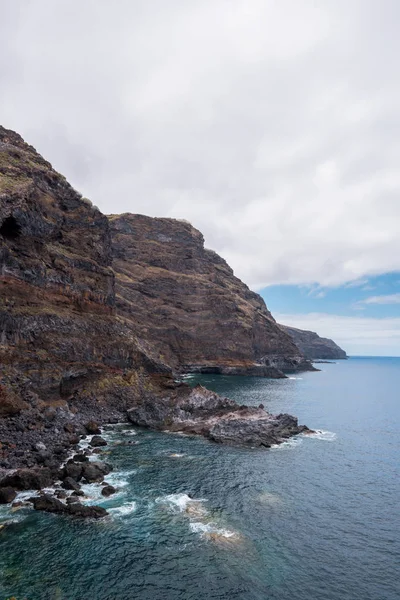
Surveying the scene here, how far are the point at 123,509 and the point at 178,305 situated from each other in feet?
470

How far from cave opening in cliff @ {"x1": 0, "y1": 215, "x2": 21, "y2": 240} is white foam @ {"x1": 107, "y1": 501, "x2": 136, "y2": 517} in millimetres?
50521

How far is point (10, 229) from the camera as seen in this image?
68625 mm

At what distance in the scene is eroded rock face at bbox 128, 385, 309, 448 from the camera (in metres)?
64.8

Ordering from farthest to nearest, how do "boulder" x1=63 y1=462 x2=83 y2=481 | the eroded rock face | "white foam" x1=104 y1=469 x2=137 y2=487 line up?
the eroded rock face < "white foam" x1=104 y1=469 x2=137 y2=487 < "boulder" x1=63 y1=462 x2=83 y2=481

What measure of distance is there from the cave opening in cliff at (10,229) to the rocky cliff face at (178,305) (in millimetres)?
86541

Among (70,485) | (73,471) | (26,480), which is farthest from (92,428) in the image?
(26,480)

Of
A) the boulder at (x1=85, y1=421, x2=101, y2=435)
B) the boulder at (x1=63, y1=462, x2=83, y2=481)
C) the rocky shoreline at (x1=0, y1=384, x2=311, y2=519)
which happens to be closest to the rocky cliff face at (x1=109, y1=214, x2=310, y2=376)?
the rocky shoreline at (x1=0, y1=384, x2=311, y2=519)

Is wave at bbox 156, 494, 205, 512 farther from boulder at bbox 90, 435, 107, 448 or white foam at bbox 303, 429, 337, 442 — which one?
white foam at bbox 303, 429, 337, 442

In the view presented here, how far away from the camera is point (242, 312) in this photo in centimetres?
19388

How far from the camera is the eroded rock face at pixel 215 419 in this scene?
64.8 metres

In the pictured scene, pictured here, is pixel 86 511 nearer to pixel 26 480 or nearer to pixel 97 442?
pixel 26 480

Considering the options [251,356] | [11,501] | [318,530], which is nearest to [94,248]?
[11,501]

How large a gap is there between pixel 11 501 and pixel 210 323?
144m

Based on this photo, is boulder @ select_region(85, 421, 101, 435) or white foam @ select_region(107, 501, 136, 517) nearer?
white foam @ select_region(107, 501, 136, 517)
